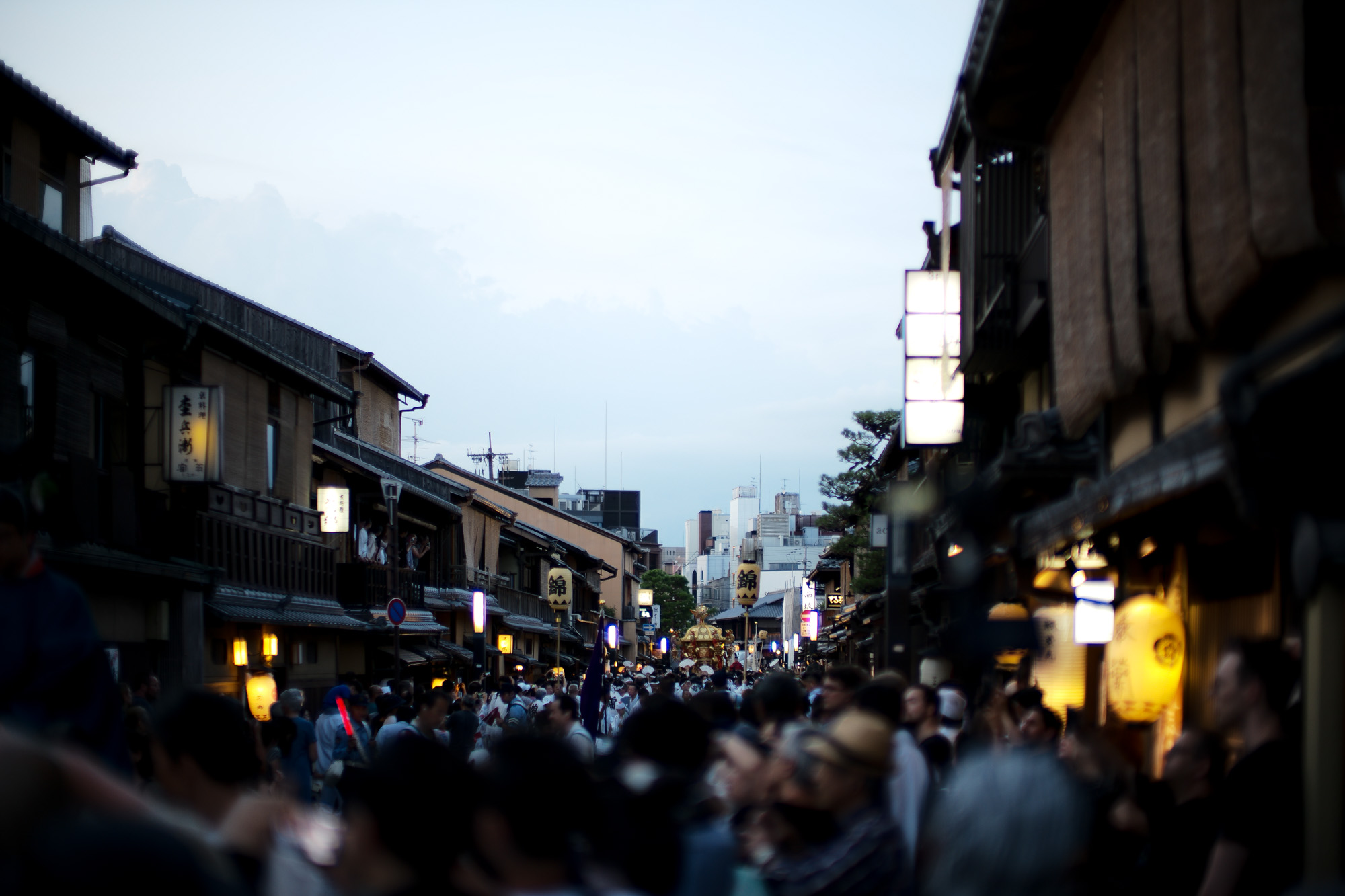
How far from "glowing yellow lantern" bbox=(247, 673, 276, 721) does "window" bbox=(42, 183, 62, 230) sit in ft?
26.3

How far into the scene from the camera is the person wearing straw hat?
454 cm

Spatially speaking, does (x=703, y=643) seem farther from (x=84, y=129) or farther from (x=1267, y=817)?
(x=1267, y=817)

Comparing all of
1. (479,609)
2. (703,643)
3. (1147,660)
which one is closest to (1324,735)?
(1147,660)

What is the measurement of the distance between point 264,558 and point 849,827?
21.0m

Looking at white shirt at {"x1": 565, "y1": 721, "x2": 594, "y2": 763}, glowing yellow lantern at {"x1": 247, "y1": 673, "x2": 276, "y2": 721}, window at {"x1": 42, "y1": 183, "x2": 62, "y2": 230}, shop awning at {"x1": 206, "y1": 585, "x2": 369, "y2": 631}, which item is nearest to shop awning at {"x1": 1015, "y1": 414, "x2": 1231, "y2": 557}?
white shirt at {"x1": 565, "y1": 721, "x2": 594, "y2": 763}

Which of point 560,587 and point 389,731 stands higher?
point 560,587

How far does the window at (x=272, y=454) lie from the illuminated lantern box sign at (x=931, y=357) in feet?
42.6

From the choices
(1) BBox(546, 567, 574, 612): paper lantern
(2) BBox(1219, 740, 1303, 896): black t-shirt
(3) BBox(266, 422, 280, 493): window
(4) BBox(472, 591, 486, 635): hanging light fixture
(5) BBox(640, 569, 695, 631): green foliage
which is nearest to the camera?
(2) BBox(1219, 740, 1303, 896): black t-shirt

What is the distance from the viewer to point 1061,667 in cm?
1534

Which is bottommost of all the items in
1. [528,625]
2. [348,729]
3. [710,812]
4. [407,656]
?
[528,625]

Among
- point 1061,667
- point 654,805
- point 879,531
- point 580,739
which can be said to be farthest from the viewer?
point 879,531

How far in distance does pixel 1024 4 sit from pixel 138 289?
12884mm

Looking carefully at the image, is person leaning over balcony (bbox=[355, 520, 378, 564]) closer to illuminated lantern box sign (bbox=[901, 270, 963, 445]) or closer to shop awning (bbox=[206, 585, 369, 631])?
shop awning (bbox=[206, 585, 369, 631])

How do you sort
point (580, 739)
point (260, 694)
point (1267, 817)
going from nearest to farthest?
1. point (1267, 817)
2. point (580, 739)
3. point (260, 694)
